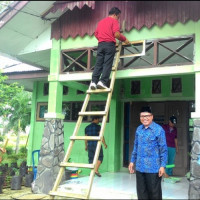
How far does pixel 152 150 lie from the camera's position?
13.4 ft

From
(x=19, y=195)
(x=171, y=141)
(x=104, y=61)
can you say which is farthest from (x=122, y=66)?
(x=19, y=195)

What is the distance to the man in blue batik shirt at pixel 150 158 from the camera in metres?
4.02

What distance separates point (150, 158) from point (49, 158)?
283 centimetres

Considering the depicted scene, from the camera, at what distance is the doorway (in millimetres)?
7949

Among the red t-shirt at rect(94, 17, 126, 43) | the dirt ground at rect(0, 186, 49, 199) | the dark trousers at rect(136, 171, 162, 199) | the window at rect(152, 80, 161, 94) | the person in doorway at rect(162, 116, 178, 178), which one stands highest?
the red t-shirt at rect(94, 17, 126, 43)

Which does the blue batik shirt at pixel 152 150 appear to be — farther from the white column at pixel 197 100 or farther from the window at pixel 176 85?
the window at pixel 176 85

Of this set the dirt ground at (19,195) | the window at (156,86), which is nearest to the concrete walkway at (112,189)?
the dirt ground at (19,195)

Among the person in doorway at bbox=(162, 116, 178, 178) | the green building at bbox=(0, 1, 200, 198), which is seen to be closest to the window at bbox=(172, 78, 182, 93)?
the green building at bbox=(0, 1, 200, 198)

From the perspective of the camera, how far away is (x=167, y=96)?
8359mm

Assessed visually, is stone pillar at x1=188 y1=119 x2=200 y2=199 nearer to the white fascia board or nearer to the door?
the door

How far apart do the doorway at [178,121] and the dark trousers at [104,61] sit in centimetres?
335

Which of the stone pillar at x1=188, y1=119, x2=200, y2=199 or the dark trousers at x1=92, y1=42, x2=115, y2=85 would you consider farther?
the dark trousers at x1=92, y1=42, x2=115, y2=85

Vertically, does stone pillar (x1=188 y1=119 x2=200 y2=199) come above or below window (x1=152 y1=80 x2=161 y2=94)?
below

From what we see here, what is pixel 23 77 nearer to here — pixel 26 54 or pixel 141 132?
pixel 26 54
